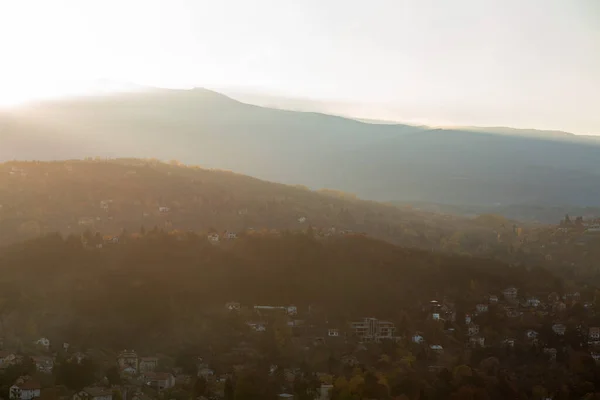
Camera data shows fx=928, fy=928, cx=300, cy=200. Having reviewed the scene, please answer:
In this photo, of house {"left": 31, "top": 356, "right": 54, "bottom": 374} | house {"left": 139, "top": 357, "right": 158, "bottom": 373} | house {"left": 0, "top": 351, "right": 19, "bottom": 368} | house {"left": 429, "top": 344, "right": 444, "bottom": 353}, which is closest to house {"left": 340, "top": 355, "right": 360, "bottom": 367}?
house {"left": 429, "top": 344, "right": 444, "bottom": 353}

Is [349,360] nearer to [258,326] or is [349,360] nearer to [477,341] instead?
[258,326]

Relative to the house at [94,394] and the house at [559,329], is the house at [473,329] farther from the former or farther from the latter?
the house at [94,394]

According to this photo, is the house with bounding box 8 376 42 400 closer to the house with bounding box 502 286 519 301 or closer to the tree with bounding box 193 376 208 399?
the tree with bounding box 193 376 208 399

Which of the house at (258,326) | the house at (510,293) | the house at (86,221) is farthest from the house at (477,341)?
the house at (86,221)

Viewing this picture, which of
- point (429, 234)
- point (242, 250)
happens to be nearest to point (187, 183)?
point (429, 234)

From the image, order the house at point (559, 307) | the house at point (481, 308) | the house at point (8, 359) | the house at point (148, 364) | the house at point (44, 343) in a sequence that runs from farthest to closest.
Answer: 1. the house at point (559, 307)
2. the house at point (481, 308)
3. the house at point (44, 343)
4. the house at point (148, 364)
5. the house at point (8, 359)

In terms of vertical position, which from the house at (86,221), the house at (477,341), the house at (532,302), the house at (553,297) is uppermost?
the house at (553,297)

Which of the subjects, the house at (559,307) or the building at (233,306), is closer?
the building at (233,306)
